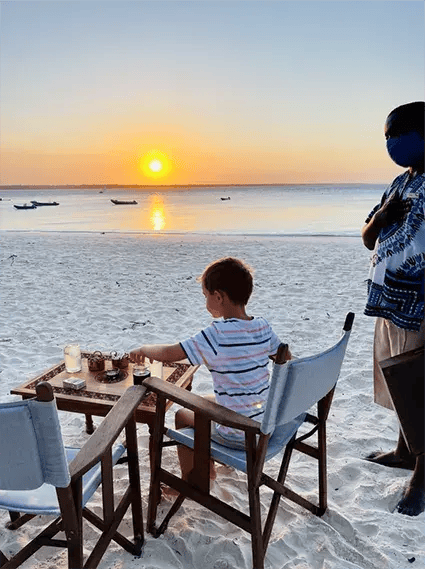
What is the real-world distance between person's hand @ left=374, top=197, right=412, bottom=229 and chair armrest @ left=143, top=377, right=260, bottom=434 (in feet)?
3.99

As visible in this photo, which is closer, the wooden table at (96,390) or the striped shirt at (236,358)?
the striped shirt at (236,358)

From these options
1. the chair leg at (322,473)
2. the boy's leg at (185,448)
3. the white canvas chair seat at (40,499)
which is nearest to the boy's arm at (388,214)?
the chair leg at (322,473)

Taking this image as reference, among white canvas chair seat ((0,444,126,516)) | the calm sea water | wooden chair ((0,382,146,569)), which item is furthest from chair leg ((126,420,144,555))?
the calm sea water

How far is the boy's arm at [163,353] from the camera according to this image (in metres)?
2.24

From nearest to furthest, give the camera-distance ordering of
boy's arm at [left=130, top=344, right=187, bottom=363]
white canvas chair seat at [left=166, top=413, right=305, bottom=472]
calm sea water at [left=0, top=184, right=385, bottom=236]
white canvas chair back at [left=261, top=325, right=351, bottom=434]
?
white canvas chair back at [left=261, top=325, right=351, bottom=434] → white canvas chair seat at [left=166, top=413, right=305, bottom=472] → boy's arm at [left=130, top=344, right=187, bottom=363] → calm sea water at [left=0, top=184, right=385, bottom=236]

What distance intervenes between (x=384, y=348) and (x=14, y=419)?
Result: 198 cm

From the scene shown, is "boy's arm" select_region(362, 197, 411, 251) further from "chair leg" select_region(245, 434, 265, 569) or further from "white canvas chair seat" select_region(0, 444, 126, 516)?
"white canvas chair seat" select_region(0, 444, 126, 516)

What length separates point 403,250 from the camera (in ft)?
7.97

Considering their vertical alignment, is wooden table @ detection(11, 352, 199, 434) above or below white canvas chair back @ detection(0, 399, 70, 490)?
below

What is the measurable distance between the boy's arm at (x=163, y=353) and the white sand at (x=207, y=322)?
844 mm

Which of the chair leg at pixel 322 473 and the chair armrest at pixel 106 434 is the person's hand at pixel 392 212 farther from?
the chair armrest at pixel 106 434

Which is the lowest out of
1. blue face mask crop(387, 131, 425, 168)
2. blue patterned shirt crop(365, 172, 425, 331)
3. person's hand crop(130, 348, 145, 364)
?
person's hand crop(130, 348, 145, 364)

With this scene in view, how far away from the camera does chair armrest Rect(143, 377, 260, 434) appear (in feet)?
6.40

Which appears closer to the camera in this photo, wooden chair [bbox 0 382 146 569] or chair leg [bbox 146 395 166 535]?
wooden chair [bbox 0 382 146 569]
